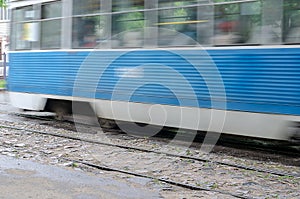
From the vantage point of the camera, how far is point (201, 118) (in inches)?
309

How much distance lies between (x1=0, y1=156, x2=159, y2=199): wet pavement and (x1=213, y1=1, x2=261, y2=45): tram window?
2.91 m

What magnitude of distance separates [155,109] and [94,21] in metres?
2.13

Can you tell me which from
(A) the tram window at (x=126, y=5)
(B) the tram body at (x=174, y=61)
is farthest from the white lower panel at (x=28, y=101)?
(A) the tram window at (x=126, y=5)

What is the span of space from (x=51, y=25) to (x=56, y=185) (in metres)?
5.39

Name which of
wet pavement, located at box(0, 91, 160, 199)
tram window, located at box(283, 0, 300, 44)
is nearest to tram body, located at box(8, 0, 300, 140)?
tram window, located at box(283, 0, 300, 44)

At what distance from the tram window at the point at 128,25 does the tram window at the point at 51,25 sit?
1647mm

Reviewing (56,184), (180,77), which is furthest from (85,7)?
(56,184)

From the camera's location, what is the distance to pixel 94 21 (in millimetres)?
9297

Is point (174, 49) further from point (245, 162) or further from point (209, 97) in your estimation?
point (245, 162)

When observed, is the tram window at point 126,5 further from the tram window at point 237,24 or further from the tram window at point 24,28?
the tram window at point 24,28

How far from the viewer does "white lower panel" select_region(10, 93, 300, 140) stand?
705 cm

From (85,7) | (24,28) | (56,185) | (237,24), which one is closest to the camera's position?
(56,185)

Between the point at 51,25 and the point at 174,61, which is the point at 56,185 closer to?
the point at 174,61

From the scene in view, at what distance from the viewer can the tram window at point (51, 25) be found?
1009cm
